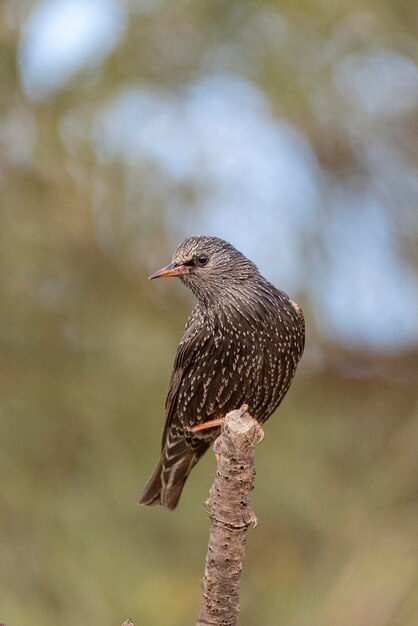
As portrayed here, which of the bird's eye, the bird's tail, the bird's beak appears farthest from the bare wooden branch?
the bird's tail

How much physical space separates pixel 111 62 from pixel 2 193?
33.3 inches

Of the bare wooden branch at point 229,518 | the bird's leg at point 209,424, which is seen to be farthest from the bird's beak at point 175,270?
the bare wooden branch at point 229,518

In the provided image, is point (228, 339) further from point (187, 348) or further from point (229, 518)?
A: point (229, 518)

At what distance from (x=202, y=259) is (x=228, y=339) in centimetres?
38

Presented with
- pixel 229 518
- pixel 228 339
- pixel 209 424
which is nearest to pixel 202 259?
pixel 228 339

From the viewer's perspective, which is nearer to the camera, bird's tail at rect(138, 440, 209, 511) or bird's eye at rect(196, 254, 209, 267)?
bird's eye at rect(196, 254, 209, 267)

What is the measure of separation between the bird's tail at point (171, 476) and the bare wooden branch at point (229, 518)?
181 centimetres

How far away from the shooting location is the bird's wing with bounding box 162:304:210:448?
4781 millimetres

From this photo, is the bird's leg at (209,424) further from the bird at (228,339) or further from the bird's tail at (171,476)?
the bird's tail at (171,476)

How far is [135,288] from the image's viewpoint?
5812 millimetres

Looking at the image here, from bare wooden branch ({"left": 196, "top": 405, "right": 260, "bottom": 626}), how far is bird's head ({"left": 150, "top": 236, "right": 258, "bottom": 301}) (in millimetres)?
1323

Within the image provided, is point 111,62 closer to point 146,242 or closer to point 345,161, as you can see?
point 146,242

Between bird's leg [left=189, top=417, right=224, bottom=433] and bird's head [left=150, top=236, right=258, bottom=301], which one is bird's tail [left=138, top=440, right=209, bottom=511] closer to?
bird's leg [left=189, top=417, right=224, bottom=433]

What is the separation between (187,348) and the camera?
15.8 feet
